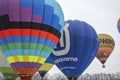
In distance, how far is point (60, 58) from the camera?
74.9 ft

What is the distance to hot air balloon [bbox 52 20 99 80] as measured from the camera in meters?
22.5

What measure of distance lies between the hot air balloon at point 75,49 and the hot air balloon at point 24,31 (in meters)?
4.13

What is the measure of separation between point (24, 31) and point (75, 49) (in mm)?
5303

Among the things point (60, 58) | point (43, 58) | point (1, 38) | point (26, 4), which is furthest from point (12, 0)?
point (60, 58)

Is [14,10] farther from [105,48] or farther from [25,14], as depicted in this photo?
[105,48]

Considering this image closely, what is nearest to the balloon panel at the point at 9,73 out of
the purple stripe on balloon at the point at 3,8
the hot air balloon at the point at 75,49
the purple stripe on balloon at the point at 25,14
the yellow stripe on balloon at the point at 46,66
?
the hot air balloon at the point at 75,49

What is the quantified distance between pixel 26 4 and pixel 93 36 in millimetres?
6626

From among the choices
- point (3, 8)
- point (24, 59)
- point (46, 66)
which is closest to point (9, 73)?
point (46, 66)

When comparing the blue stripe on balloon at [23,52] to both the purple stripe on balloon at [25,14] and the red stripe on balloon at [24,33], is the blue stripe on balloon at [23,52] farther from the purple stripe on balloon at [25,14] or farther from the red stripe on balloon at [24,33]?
the purple stripe on balloon at [25,14]

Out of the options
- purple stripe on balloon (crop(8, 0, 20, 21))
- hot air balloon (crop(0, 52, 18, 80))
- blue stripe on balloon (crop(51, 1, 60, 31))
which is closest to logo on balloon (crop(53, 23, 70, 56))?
blue stripe on balloon (crop(51, 1, 60, 31))

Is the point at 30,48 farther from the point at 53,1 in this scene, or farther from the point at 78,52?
the point at 78,52

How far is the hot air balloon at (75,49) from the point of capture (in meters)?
22.5

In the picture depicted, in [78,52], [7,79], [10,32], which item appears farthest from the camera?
[7,79]

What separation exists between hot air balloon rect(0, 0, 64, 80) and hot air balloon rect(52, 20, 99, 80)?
413 cm
